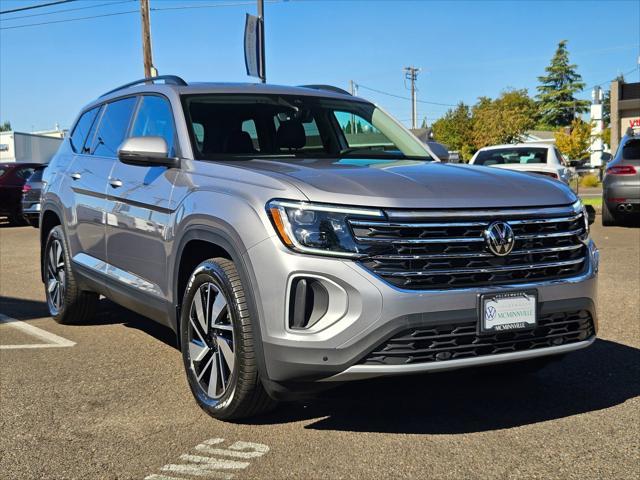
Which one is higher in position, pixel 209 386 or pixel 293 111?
pixel 293 111

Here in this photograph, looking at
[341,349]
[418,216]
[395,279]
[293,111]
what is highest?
[293,111]

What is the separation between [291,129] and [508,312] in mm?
2230

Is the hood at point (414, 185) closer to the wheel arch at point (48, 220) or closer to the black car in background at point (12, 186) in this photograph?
the wheel arch at point (48, 220)

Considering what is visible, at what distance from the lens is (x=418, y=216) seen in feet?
10.6

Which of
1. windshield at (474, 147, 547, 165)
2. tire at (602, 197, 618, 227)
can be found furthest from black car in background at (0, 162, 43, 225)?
tire at (602, 197, 618, 227)

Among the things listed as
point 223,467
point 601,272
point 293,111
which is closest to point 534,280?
point 223,467

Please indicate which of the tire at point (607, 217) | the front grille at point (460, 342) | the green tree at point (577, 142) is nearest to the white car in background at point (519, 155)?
the tire at point (607, 217)

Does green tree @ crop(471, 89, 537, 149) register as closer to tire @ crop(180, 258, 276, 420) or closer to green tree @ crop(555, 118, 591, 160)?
green tree @ crop(555, 118, 591, 160)

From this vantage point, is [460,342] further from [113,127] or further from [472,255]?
[113,127]

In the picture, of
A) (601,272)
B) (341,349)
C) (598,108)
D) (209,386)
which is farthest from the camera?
(598,108)

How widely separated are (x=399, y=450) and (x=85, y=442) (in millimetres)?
1512

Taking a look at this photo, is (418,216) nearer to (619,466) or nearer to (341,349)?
(341,349)

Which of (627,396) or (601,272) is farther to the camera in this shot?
(601,272)

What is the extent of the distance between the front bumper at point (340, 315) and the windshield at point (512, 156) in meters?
10.9
